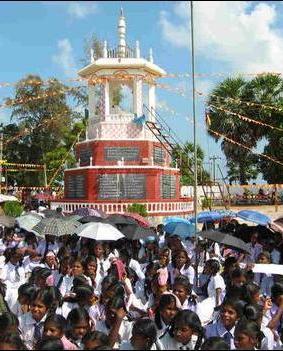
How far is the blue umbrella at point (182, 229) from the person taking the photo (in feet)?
37.5

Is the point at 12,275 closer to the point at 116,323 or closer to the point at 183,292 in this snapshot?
the point at 183,292

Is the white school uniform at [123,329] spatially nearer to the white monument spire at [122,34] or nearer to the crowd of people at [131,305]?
the crowd of people at [131,305]

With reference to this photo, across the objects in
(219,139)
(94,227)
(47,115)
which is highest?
(47,115)

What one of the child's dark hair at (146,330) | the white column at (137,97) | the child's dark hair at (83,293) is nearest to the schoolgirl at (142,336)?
the child's dark hair at (146,330)

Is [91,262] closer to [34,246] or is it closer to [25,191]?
[34,246]

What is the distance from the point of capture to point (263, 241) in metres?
10.5

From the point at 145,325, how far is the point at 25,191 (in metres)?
34.9

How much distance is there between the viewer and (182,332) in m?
4.44

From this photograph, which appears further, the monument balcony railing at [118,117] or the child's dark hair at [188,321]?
the monument balcony railing at [118,117]

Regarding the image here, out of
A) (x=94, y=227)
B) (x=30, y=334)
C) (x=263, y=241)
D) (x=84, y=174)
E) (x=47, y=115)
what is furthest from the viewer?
(x=47, y=115)

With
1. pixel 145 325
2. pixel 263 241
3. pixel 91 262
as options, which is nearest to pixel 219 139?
pixel 263 241

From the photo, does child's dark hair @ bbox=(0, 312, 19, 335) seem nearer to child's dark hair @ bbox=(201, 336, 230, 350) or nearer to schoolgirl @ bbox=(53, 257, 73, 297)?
child's dark hair @ bbox=(201, 336, 230, 350)

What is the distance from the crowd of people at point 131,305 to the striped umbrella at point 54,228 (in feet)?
1.25

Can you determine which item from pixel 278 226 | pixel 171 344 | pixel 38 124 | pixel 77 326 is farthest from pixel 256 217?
pixel 38 124
